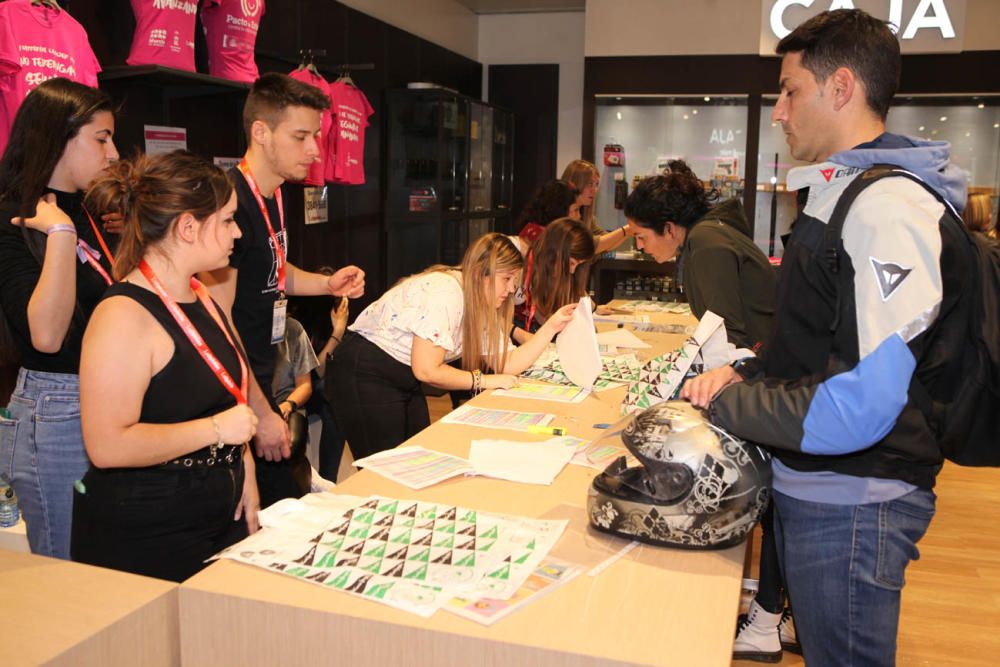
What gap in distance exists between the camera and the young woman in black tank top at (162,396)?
171 centimetres

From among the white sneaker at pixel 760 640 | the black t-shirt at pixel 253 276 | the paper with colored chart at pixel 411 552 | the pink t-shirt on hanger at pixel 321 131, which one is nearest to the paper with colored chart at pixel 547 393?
the black t-shirt at pixel 253 276

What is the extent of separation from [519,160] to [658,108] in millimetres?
1938

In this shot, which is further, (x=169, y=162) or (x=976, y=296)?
(x=169, y=162)

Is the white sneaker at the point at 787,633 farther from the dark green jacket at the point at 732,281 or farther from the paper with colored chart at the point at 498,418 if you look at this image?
the paper with colored chart at the point at 498,418

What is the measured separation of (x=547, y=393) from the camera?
3.02 m

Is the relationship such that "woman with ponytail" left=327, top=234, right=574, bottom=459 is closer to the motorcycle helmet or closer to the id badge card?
the id badge card

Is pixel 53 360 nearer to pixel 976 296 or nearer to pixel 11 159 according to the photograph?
pixel 11 159

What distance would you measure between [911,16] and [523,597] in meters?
5.98

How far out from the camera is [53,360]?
7.08 ft

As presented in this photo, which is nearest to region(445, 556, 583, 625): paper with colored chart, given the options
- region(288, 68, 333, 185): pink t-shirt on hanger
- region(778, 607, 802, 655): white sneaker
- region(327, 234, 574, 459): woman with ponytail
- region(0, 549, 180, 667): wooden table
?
region(0, 549, 180, 667): wooden table

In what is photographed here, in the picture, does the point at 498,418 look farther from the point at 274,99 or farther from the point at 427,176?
the point at 427,176

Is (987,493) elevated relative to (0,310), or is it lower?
lower

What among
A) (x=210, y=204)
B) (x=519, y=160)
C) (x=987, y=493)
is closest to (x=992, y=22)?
(x=987, y=493)

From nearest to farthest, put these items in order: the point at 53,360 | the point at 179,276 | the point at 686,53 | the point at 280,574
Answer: the point at 280,574 → the point at 179,276 → the point at 53,360 → the point at 686,53
